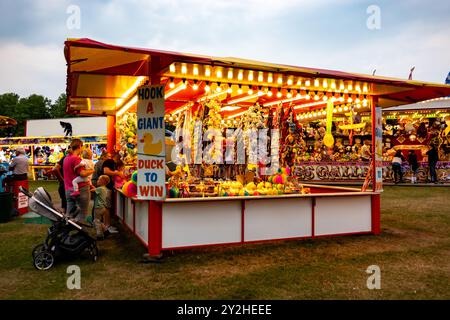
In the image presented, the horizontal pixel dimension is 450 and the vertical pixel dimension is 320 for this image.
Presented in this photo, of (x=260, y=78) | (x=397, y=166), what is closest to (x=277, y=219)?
(x=260, y=78)

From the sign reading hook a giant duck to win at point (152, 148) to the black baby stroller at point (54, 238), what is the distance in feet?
3.53

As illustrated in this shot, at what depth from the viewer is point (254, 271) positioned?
5457 millimetres

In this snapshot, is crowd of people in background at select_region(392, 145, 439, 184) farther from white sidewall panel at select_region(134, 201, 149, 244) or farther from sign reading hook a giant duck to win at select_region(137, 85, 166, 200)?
sign reading hook a giant duck to win at select_region(137, 85, 166, 200)

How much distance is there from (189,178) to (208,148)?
0.73 m

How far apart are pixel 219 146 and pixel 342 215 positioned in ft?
8.95

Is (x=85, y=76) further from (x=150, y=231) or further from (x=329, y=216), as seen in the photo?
(x=329, y=216)

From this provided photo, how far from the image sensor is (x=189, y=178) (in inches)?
287

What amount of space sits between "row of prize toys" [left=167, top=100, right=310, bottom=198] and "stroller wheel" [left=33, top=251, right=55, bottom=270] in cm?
211

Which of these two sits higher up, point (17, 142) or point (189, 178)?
point (17, 142)

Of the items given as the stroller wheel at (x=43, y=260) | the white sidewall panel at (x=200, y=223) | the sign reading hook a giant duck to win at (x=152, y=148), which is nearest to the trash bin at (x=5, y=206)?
the stroller wheel at (x=43, y=260)

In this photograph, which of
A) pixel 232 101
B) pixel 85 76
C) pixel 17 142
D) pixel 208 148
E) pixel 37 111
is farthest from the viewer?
pixel 37 111

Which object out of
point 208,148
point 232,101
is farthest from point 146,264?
point 232,101

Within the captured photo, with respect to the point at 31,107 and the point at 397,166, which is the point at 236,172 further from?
the point at 31,107

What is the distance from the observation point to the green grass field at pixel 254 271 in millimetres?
4594
